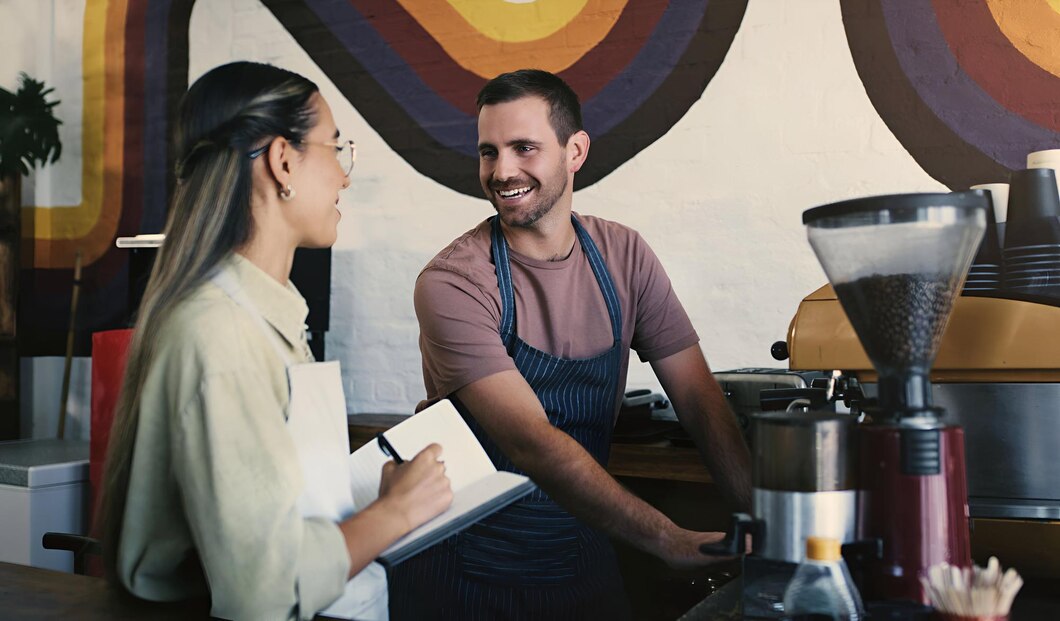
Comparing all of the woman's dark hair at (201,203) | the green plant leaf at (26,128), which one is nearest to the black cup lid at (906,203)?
the woman's dark hair at (201,203)

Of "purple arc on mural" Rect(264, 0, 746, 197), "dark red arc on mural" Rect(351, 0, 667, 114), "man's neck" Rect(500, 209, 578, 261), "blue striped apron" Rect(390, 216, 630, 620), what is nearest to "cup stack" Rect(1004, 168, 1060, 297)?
"blue striped apron" Rect(390, 216, 630, 620)

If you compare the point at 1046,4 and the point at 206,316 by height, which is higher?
the point at 1046,4

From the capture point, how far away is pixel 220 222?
1.09m

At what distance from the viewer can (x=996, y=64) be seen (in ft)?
8.20

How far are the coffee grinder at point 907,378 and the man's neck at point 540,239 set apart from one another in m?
1.14

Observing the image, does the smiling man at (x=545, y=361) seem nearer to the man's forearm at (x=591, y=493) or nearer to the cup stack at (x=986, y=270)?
the man's forearm at (x=591, y=493)

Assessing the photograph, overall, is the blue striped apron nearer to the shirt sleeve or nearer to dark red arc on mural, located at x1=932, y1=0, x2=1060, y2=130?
the shirt sleeve

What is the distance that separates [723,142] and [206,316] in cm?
213

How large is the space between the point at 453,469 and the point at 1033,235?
1.01 metres

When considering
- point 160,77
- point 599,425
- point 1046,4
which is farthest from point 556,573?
point 160,77

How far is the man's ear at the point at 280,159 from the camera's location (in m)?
1.11

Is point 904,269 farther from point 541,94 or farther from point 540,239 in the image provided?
point 541,94

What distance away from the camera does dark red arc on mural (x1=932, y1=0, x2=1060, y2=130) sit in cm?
245

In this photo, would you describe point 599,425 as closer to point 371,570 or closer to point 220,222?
point 371,570
